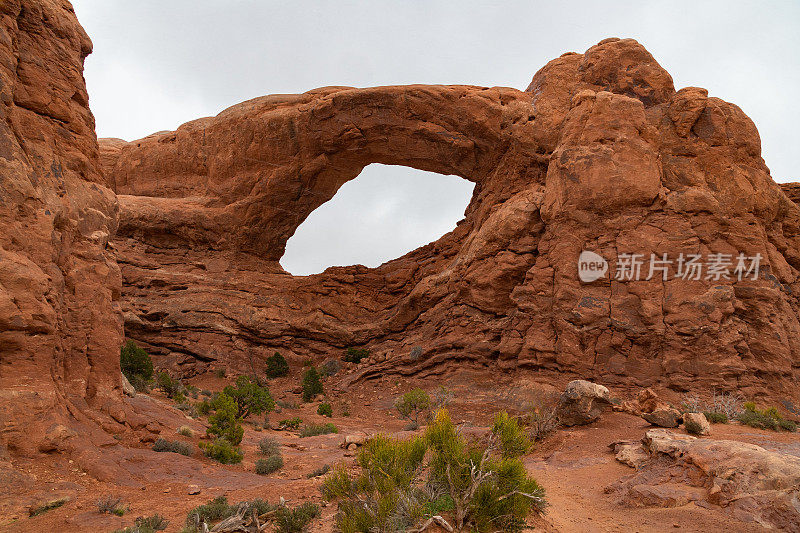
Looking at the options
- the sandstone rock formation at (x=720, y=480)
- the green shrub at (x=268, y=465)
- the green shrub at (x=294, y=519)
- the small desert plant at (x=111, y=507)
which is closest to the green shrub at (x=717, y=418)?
the sandstone rock formation at (x=720, y=480)

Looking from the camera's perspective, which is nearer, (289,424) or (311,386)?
(289,424)

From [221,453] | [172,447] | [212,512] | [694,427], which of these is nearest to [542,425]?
[694,427]

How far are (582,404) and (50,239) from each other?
12854 millimetres

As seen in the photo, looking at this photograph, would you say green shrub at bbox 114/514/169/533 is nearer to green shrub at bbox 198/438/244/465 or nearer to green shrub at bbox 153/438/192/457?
green shrub at bbox 153/438/192/457

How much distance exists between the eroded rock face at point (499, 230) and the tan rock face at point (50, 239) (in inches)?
528

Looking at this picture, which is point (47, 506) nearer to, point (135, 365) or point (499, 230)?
point (135, 365)

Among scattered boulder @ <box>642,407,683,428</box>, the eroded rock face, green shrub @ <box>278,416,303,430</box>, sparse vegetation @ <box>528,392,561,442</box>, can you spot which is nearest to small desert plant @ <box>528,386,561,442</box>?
sparse vegetation @ <box>528,392,561,442</box>

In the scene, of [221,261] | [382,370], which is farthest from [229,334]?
[382,370]

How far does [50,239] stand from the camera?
8.24 meters

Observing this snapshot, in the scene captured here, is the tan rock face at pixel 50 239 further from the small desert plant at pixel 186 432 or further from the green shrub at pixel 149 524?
the green shrub at pixel 149 524

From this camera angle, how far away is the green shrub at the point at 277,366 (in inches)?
919

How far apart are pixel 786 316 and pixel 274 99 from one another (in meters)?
24.8

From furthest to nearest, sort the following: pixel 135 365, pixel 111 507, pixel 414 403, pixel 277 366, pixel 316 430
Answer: pixel 277 366, pixel 414 403, pixel 135 365, pixel 316 430, pixel 111 507

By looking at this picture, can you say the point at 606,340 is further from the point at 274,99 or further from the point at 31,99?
the point at 274,99
